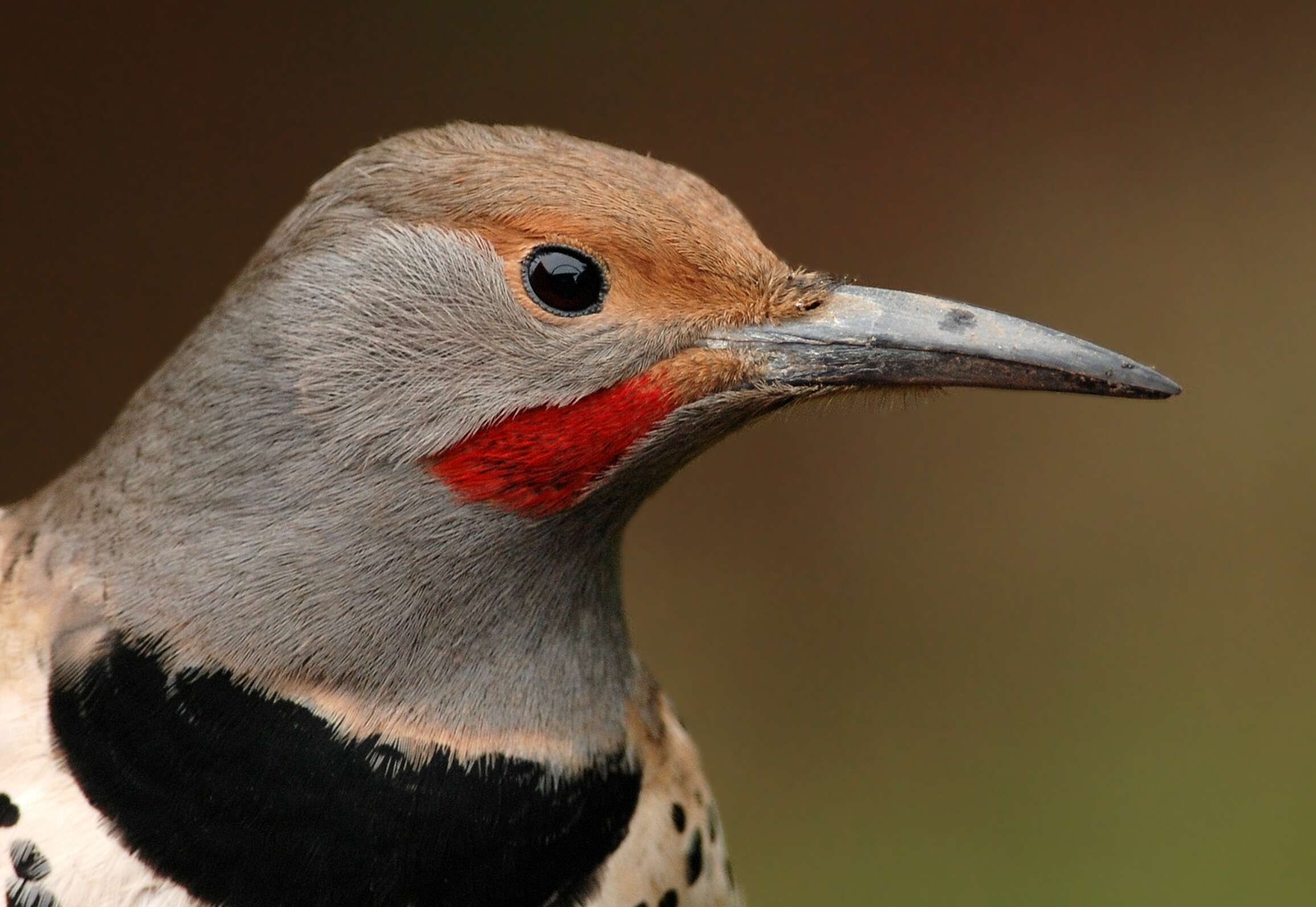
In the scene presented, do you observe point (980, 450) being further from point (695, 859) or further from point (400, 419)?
point (400, 419)

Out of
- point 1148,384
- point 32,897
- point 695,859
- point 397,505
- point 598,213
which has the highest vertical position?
point 1148,384

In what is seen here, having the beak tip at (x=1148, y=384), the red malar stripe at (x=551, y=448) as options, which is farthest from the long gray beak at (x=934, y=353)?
the red malar stripe at (x=551, y=448)

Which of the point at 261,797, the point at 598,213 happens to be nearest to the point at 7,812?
the point at 261,797

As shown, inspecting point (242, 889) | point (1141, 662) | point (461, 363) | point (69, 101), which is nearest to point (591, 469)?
point (461, 363)

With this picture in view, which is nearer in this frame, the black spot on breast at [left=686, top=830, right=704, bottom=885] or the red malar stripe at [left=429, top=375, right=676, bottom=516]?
the red malar stripe at [left=429, top=375, right=676, bottom=516]

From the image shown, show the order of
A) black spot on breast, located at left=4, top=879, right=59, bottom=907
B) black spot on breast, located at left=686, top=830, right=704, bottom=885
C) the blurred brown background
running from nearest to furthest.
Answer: black spot on breast, located at left=4, top=879, right=59, bottom=907 → black spot on breast, located at left=686, top=830, right=704, bottom=885 → the blurred brown background

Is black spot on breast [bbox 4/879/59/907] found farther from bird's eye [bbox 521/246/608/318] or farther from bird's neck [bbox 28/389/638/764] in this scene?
bird's eye [bbox 521/246/608/318]

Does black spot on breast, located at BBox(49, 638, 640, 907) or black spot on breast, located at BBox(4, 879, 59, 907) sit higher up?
black spot on breast, located at BBox(49, 638, 640, 907)

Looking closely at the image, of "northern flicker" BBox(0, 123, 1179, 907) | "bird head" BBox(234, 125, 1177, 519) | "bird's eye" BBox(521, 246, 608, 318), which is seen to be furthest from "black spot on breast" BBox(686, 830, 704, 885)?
"bird's eye" BBox(521, 246, 608, 318)
